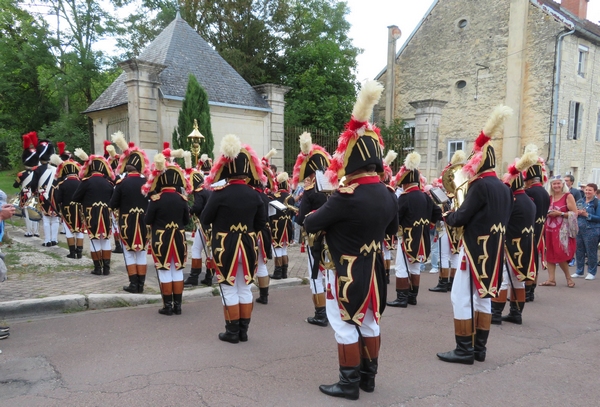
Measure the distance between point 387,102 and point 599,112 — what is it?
1063 centimetres

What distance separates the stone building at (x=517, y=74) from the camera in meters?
20.9

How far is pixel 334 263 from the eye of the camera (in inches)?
155

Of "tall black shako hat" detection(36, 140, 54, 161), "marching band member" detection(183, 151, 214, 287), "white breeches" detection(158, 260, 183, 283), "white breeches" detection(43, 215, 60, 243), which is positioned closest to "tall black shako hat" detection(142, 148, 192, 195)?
"white breeches" detection(158, 260, 183, 283)

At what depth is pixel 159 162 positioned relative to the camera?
607 cm

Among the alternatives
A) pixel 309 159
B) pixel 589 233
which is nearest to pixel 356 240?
pixel 309 159

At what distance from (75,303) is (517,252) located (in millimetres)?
5892

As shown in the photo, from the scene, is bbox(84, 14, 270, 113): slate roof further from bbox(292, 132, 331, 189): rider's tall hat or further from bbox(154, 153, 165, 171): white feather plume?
bbox(292, 132, 331, 189): rider's tall hat

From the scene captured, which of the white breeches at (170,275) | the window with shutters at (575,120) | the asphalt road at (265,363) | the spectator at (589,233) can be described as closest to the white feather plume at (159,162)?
the white breeches at (170,275)

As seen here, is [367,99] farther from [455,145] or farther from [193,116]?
[455,145]

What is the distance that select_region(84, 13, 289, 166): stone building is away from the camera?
1458cm

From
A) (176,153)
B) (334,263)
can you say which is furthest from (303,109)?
(334,263)

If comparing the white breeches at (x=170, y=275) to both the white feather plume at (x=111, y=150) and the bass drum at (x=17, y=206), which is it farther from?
the white feather plume at (x=111, y=150)

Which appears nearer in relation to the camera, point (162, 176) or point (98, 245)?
point (162, 176)

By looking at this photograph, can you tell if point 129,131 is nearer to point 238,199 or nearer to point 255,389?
point 238,199
